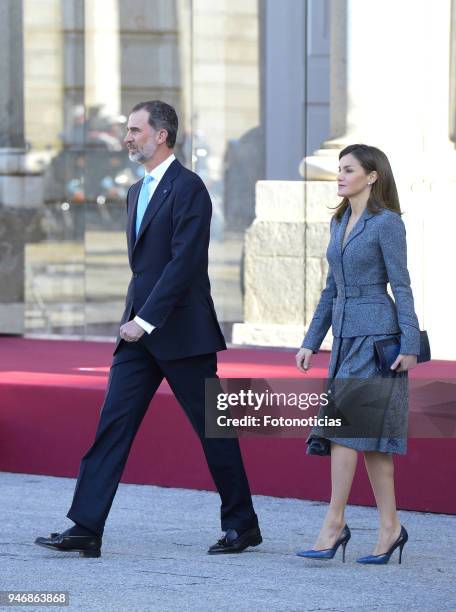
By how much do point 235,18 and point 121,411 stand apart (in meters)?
5.70

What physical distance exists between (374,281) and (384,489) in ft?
2.50

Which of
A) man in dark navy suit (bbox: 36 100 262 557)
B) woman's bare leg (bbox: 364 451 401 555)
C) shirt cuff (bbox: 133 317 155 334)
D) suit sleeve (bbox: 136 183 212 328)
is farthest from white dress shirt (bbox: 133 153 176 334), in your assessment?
woman's bare leg (bbox: 364 451 401 555)

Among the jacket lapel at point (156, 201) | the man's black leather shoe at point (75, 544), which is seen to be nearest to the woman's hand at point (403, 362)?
the jacket lapel at point (156, 201)

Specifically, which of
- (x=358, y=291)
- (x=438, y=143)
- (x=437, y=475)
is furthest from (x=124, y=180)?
(x=358, y=291)

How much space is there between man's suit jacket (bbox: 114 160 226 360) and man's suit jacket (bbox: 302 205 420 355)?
50 cm

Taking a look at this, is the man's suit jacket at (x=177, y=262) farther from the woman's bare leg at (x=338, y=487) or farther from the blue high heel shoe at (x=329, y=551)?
the blue high heel shoe at (x=329, y=551)

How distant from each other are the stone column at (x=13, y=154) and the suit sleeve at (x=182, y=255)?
6031 mm

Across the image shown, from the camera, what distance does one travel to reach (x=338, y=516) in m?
6.07

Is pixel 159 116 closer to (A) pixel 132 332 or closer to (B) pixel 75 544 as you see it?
(A) pixel 132 332

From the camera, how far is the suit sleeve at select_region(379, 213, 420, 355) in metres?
5.91

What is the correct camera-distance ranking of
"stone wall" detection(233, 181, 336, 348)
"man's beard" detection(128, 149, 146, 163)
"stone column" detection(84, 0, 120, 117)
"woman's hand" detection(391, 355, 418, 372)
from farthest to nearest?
1. "stone column" detection(84, 0, 120, 117)
2. "stone wall" detection(233, 181, 336, 348)
3. "man's beard" detection(128, 149, 146, 163)
4. "woman's hand" detection(391, 355, 418, 372)

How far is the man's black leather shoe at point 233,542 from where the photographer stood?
6316mm

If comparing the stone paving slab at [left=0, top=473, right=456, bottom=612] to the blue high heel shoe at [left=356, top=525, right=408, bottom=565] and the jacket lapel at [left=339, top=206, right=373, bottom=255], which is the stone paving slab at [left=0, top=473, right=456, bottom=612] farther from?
the jacket lapel at [left=339, top=206, right=373, bottom=255]

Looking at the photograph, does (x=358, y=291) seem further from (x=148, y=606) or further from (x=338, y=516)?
(x=148, y=606)
